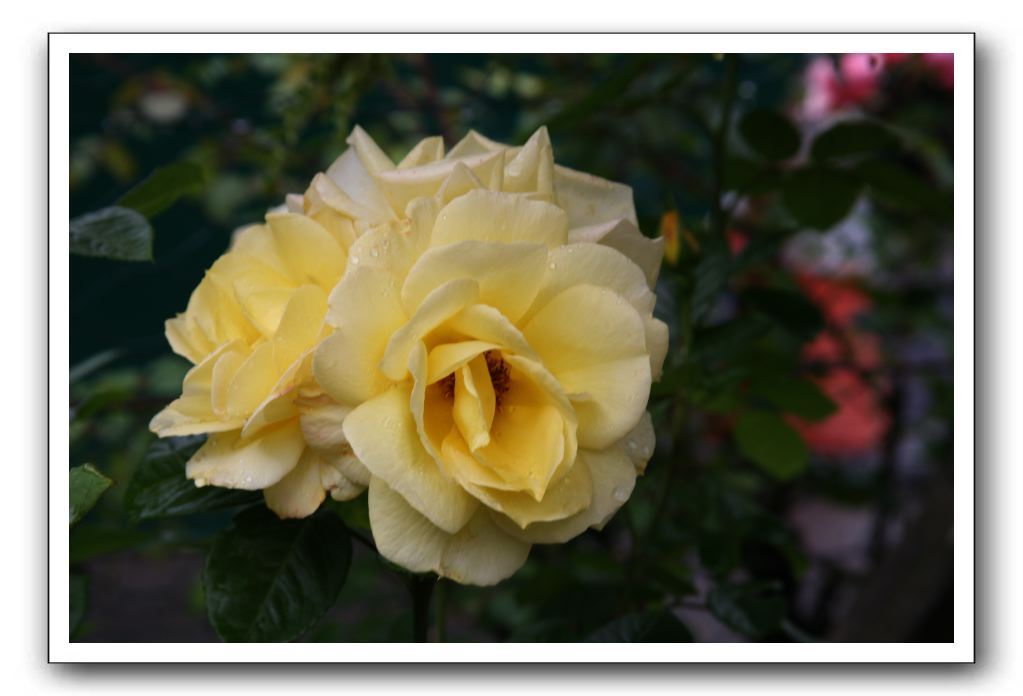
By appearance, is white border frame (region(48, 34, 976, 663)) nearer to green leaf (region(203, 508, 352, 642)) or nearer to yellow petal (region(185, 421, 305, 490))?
green leaf (region(203, 508, 352, 642))

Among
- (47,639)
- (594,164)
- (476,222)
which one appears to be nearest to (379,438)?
(476,222)

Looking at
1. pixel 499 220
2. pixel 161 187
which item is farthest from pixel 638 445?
pixel 161 187

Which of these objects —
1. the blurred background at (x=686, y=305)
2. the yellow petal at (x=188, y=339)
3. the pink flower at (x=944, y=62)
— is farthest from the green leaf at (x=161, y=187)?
the pink flower at (x=944, y=62)

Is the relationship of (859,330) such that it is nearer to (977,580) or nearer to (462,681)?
(977,580)

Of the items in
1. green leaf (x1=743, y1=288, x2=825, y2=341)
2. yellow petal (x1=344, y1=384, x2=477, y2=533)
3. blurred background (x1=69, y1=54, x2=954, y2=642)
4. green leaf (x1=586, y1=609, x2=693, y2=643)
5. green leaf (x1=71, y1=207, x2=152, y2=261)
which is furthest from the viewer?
green leaf (x1=743, y1=288, x2=825, y2=341)

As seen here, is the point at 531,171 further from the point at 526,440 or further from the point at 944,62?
the point at 944,62

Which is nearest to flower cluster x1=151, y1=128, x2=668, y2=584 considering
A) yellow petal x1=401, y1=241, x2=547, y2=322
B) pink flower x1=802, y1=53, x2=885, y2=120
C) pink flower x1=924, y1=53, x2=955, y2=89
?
yellow petal x1=401, y1=241, x2=547, y2=322

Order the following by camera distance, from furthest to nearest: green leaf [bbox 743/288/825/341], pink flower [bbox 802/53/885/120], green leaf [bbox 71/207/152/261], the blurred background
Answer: pink flower [bbox 802/53/885/120] → green leaf [bbox 743/288/825/341] → the blurred background → green leaf [bbox 71/207/152/261]
